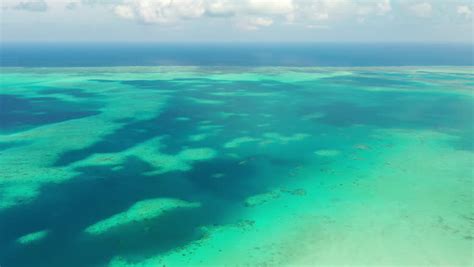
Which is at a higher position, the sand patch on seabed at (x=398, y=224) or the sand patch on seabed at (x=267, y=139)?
the sand patch on seabed at (x=267, y=139)

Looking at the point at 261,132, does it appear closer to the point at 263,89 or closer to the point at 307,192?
the point at 307,192

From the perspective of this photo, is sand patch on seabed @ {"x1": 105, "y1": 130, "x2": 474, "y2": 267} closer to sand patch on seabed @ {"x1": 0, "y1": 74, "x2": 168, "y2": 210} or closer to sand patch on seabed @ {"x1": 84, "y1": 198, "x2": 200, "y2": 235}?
sand patch on seabed @ {"x1": 84, "y1": 198, "x2": 200, "y2": 235}

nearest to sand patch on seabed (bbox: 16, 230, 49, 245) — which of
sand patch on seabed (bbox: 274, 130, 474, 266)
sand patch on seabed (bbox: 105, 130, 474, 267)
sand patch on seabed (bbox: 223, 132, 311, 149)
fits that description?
sand patch on seabed (bbox: 105, 130, 474, 267)

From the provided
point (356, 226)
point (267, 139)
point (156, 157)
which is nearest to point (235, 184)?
point (156, 157)

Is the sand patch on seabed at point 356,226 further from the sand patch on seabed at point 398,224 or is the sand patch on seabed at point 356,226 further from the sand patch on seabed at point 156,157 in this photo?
the sand patch on seabed at point 156,157

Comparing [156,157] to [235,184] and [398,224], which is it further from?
[398,224]

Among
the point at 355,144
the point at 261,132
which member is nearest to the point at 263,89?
the point at 261,132

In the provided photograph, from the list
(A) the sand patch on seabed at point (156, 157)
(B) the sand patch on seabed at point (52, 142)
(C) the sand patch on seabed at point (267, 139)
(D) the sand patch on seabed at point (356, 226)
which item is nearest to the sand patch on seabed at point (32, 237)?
(B) the sand patch on seabed at point (52, 142)

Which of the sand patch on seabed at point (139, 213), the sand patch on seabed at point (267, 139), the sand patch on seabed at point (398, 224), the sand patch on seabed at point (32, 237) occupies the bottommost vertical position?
the sand patch on seabed at point (32, 237)

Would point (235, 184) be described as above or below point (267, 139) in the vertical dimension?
below
